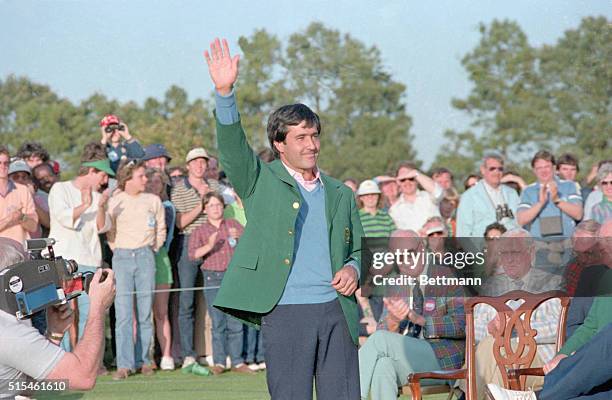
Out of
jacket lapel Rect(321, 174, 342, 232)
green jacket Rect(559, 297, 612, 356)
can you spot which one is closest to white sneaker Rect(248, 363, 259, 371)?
green jacket Rect(559, 297, 612, 356)

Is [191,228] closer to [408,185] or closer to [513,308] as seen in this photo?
[408,185]

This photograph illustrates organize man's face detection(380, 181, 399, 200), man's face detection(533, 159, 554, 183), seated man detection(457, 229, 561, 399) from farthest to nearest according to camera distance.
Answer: man's face detection(380, 181, 399, 200) → man's face detection(533, 159, 554, 183) → seated man detection(457, 229, 561, 399)

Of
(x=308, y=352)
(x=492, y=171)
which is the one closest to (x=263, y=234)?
(x=308, y=352)

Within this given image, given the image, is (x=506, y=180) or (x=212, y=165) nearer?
→ (x=212, y=165)

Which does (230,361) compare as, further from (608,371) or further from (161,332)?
(608,371)

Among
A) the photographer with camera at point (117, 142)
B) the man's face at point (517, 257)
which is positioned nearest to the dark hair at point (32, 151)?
the photographer with camera at point (117, 142)

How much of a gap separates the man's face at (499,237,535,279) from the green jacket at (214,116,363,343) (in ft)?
10.8

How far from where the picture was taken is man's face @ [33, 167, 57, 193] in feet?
33.9

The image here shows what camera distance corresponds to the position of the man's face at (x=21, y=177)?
9633mm

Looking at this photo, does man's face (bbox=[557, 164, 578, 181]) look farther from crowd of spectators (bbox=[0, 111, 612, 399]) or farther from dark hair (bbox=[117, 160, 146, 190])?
dark hair (bbox=[117, 160, 146, 190])

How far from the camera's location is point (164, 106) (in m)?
40.6

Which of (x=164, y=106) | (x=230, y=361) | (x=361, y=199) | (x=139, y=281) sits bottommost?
(x=230, y=361)

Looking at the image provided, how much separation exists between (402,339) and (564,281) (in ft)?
4.61

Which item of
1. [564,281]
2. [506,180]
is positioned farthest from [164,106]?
[564,281]
